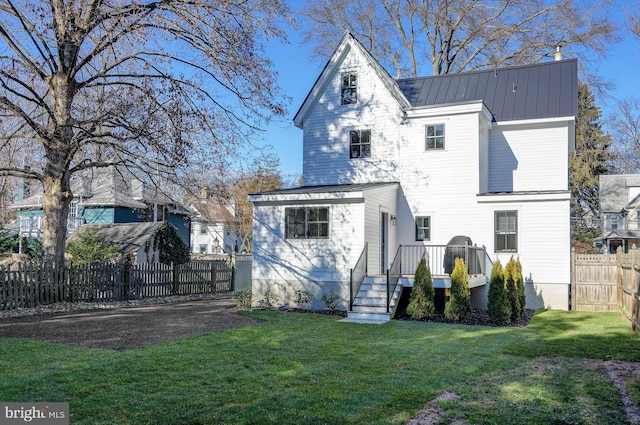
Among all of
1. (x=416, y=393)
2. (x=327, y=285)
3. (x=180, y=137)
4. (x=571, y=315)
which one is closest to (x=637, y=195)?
(x=571, y=315)

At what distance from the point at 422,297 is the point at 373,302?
4.30ft

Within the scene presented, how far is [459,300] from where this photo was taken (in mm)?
13492

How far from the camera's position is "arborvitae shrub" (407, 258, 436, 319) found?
44.7 ft

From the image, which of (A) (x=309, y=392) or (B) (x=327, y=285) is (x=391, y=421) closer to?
(A) (x=309, y=392)

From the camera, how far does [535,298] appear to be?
16.5 meters

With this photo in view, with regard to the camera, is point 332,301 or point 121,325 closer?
point 121,325

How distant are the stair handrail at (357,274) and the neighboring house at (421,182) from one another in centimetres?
7

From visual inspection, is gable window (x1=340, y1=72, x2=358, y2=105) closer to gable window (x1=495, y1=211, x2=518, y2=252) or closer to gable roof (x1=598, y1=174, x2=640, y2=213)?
gable window (x1=495, y1=211, x2=518, y2=252)

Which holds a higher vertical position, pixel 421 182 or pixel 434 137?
pixel 434 137

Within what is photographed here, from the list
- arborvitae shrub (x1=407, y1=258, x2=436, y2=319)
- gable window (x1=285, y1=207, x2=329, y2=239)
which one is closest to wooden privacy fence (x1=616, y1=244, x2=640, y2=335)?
arborvitae shrub (x1=407, y1=258, x2=436, y2=319)

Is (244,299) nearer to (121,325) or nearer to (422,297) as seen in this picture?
(121,325)

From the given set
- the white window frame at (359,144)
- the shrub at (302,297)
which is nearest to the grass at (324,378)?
the shrub at (302,297)

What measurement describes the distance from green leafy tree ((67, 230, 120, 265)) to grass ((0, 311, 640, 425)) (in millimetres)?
12351

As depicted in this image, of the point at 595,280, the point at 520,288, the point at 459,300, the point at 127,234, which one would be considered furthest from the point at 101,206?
the point at 595,280
